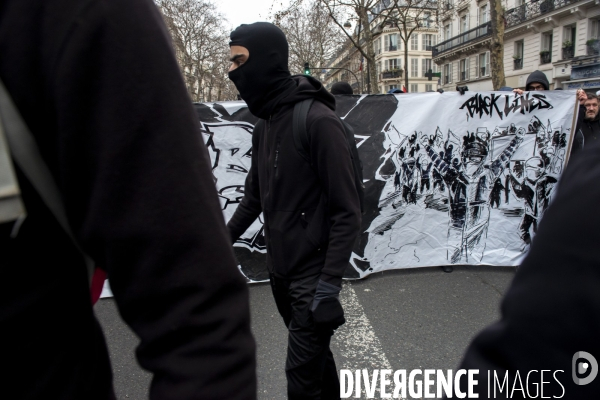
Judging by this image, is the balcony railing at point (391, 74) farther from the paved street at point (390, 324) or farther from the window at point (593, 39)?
the paved street at point (390, 324)

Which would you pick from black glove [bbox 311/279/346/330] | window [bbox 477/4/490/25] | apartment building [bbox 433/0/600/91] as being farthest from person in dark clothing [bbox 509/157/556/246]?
window [bbox 477/4/490/25]

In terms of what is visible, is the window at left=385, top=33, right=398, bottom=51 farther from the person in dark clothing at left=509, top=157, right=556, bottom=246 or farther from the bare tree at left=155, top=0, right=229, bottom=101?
the person in dark clothing at left=509, top=157, right=556, bottom=246

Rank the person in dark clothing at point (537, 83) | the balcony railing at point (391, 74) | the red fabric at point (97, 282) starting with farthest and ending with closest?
the balcony railing at point (391, 74) < the person in dark clothing at point (537, 83) < the red fabric at point (97, 282)

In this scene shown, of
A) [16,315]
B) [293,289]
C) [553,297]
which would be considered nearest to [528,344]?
[553,297]

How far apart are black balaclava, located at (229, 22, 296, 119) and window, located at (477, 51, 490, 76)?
43.1 meters

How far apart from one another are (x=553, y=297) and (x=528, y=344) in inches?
3.3

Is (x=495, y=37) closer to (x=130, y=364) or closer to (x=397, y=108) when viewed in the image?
(x=397, y=108)

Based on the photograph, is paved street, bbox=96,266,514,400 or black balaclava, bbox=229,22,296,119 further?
paved street, bbox=96,266,514,400

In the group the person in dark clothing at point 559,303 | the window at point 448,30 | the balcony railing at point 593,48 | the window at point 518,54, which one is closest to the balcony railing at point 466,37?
the window at point 448,30

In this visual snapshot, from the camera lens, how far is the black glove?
2.06m

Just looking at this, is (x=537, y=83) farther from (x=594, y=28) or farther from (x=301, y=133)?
(x=594, y=28)

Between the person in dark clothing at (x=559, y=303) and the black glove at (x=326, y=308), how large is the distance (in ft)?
4.46

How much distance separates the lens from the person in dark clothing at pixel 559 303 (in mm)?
610

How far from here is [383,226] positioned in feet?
16.6
